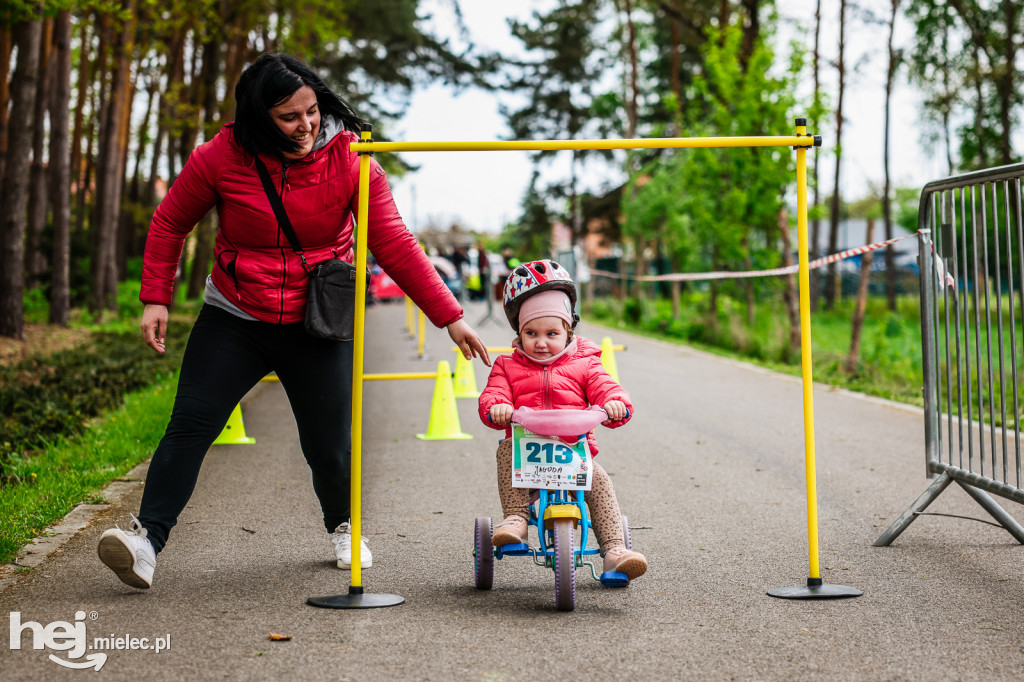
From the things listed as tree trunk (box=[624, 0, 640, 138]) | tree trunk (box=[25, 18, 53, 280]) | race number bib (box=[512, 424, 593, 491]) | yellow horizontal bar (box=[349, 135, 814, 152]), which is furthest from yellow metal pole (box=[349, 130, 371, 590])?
tree trunk (box=[624, 0, 640, 138])

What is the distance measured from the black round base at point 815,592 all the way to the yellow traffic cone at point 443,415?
498 cm

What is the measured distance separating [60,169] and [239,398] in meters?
15.4

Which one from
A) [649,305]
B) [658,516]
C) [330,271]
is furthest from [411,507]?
[649,305]

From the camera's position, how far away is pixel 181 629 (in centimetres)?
374

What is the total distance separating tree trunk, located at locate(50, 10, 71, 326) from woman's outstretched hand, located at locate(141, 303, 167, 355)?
49.9ft

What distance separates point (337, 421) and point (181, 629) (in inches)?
43.0

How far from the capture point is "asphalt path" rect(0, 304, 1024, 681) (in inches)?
136

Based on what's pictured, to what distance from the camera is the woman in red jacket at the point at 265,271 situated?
162 inches

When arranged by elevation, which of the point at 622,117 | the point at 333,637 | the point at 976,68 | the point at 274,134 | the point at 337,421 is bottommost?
the point at 333,637

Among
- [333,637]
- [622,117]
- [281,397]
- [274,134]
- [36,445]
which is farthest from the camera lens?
[622,117]

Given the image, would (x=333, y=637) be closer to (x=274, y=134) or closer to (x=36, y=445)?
(x=274, y=134)

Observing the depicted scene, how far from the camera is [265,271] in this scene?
4.26 m

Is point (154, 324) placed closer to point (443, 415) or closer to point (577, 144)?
point (577, 144)

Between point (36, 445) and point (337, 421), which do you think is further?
point (36, 445)
